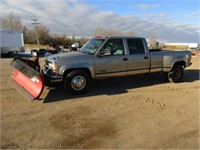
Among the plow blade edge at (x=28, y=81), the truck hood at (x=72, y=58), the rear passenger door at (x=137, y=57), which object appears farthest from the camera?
the rear passenger door at (x=137, y=57)

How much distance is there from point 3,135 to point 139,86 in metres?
4.99

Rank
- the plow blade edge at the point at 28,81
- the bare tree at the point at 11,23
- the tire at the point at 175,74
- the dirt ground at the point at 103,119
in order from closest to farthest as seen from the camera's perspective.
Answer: the dirt ground at the point at 103,119 < the plow blade edge at the point at 28,81 < the tire at the point at 175,74 < the bare tree at the point at 11,23

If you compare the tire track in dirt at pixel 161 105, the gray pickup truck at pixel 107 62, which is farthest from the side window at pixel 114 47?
the tire track in dirt at pixel 161 105

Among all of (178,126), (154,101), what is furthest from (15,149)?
(154,101)

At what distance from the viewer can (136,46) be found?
7359 millimetres

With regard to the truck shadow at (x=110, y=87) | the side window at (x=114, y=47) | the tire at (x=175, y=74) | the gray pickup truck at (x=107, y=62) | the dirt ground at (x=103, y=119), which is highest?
the side window at (x=114, y=47)

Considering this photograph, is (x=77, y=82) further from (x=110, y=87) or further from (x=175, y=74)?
(x=175, y=74)

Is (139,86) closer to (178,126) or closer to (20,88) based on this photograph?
(178,126)

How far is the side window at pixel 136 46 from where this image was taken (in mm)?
7195

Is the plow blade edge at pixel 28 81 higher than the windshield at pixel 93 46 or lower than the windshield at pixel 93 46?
lower

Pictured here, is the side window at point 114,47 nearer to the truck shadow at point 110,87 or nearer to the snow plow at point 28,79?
the truck shadow at point 110,87

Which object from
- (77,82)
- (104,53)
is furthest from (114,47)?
(77,82)

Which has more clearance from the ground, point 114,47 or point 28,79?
point 114,47

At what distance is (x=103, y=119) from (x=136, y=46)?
351 centimetres
